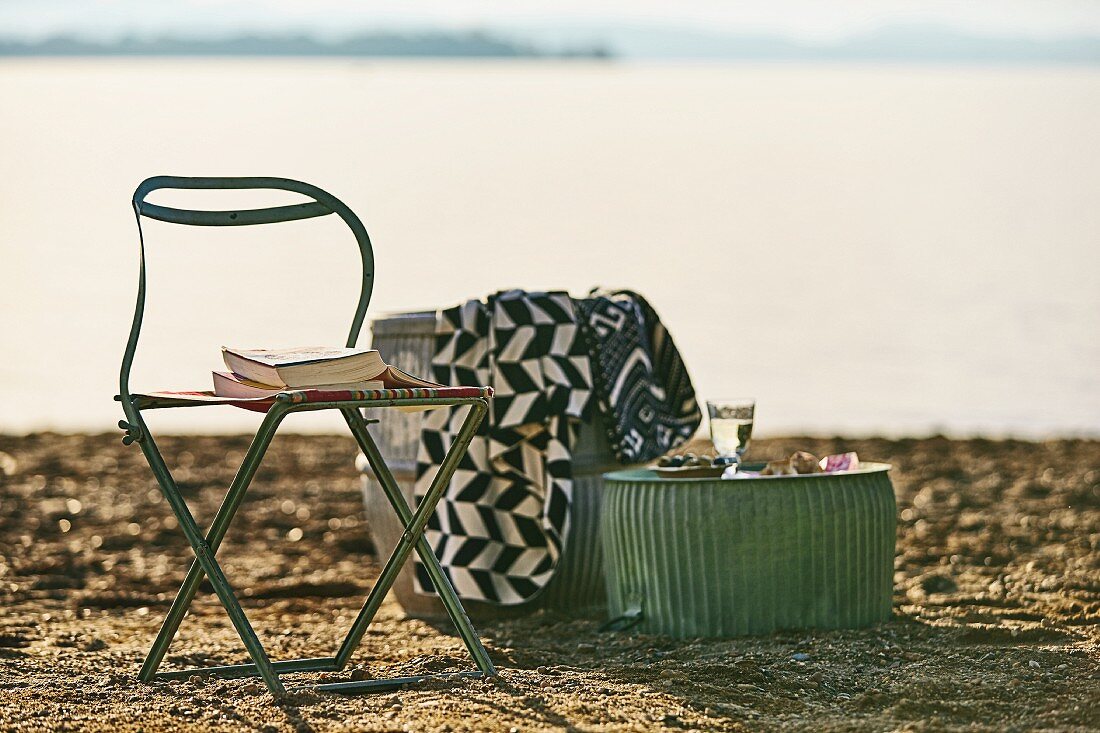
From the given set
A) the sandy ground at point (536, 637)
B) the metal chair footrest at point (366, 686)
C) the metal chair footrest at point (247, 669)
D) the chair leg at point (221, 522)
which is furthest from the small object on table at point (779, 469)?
the chair leg at point (221, 522)

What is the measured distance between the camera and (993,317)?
13383 mm

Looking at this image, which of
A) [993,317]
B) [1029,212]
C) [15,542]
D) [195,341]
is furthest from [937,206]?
[15,542]

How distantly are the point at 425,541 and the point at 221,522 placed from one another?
16.2 inches

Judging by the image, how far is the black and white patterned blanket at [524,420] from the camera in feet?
13.3

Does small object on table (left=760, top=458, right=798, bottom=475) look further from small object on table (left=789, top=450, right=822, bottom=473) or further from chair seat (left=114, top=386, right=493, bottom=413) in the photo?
chair seat (left=114, top=386, right=493, bottom=413)

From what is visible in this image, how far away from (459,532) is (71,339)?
10441 mm

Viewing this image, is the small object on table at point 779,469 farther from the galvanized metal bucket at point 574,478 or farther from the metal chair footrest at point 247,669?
the metal chair footrest at point 247,669

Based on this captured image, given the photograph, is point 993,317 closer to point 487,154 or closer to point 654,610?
point 487,154

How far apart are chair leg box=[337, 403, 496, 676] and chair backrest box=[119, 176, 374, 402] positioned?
0.95 feet

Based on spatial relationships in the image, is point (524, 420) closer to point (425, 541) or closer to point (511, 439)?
point (511, 439)

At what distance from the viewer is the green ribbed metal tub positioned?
3.54 m

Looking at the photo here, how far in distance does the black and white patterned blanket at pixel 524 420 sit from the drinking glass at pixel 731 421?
19.7 inches

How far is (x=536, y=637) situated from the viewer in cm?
389

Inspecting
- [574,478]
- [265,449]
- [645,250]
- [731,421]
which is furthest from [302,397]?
[645,250]
